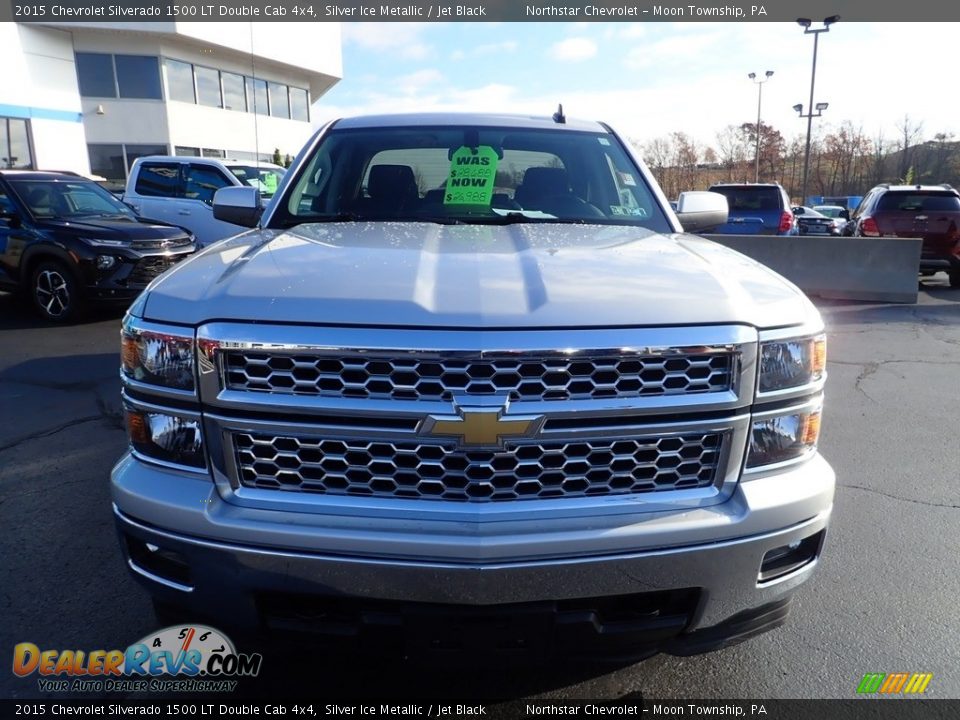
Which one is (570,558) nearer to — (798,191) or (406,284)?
(406,284)

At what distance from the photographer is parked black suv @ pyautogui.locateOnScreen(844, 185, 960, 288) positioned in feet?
36.7

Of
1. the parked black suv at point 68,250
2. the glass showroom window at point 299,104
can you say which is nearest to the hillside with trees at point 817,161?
the glass showroom window at point 299,104

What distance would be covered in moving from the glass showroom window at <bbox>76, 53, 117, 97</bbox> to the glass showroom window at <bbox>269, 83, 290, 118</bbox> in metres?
7.97

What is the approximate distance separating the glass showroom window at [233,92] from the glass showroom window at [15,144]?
934cm

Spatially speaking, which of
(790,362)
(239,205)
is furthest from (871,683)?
(239,205)

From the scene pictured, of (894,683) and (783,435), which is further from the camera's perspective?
(894,683)

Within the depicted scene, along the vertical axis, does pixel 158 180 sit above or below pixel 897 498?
above

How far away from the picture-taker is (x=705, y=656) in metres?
2.44

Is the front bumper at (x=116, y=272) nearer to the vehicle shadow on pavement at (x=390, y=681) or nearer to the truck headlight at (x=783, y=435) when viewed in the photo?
the vehicle shadow on pavement at (x=390, y=681)

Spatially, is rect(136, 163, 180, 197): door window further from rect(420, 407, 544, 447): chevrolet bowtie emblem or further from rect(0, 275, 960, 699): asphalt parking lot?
rect(420, 407, 544, 447): chevrolet bowtie emblem

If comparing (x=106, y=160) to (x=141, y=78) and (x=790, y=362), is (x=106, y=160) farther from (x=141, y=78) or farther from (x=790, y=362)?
(x=790, y=362)

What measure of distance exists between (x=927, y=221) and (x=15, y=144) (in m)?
26.0

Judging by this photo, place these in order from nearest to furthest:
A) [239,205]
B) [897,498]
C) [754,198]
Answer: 1. [239,205]
2. [897,498]
3. [754,198]

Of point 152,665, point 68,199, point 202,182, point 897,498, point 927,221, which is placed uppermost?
point 202,182
